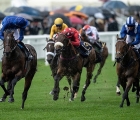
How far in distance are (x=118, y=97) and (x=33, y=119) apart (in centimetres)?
480

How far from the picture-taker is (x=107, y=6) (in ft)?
125

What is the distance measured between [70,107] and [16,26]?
2.04 meters

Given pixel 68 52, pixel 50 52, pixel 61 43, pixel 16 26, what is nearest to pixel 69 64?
pixel 68 52

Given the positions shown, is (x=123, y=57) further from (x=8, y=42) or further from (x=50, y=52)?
(x=50, y=52)

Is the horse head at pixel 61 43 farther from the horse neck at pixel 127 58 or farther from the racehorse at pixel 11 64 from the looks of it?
the horse neck at pixel 127 58

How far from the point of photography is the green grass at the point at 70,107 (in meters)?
12.4

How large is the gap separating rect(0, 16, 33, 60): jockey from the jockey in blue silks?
226 centimetres

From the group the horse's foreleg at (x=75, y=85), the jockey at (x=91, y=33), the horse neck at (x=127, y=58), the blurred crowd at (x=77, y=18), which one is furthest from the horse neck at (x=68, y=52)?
the blurred crowd at (x=77, y=18)

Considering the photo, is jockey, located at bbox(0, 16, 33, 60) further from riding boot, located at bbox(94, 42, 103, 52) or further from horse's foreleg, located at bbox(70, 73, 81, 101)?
riding boot, located at bbox(94, 42, 103, 52)

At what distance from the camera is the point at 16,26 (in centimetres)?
1383

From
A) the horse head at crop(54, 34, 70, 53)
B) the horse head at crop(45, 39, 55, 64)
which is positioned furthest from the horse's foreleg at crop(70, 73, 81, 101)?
the horse head at crop(45, 39, 55, 64)

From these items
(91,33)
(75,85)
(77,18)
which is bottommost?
(77,18)

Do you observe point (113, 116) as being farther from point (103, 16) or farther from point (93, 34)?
point (103, 16)

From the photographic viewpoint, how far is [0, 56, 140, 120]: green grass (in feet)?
40.6
